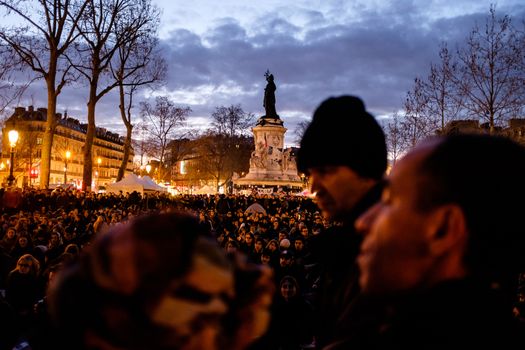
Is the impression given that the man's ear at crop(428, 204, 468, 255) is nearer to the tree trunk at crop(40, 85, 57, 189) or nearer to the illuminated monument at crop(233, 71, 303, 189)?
the tree trunk at crop(40, 85, 57, 189)

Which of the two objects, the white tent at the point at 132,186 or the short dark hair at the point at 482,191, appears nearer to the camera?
the short dark hair at the point at 482,191

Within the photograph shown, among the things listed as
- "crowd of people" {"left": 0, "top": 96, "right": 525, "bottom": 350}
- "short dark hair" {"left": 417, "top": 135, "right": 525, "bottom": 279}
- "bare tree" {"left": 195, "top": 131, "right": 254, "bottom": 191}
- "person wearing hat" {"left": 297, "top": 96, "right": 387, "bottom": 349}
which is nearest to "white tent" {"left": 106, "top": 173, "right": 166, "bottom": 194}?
"person wearing hat" {"left": 297, "top": 96, "right": 387, "bottom": 349}

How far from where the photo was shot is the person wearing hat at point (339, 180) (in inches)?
67.7

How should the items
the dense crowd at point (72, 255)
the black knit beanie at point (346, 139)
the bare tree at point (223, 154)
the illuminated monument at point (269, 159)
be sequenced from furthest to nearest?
the bare tree at point (223, 154), the illuminated monument at point (269, 159), the dense crowd at point (72, 255), the black knit beanie at point (346, 139)

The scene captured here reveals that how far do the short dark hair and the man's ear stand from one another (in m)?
0.02

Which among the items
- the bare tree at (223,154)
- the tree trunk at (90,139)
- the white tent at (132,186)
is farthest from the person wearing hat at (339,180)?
the bare tree at (223,154)

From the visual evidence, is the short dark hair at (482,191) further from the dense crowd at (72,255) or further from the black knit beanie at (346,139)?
the black knit beanie at (346,139)

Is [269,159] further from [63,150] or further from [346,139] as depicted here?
[63,150]

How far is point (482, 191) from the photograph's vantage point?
43.4 inches

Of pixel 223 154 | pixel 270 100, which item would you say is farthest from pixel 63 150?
pixel 270 100

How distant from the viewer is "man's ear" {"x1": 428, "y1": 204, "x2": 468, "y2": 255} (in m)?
1.10

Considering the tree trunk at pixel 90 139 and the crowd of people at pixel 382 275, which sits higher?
the tree trunk at pixel 90 139

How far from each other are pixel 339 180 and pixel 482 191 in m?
0.95

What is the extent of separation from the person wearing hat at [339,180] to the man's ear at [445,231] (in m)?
0.48
